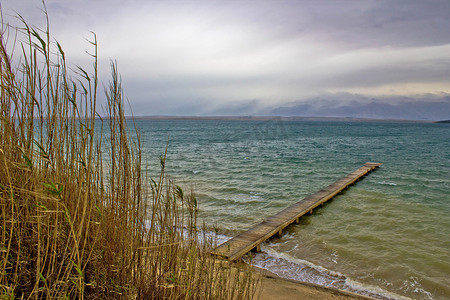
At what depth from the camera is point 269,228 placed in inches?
310

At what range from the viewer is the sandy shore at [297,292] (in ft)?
15.9

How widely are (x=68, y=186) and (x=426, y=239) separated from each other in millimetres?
9057

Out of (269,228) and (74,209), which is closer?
(74,209)

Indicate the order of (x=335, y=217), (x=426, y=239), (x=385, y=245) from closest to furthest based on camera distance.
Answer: (x=385, y=245)
(x=426, y=239)
(x=335, y=217)

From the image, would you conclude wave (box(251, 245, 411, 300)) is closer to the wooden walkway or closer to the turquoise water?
the turquoise water

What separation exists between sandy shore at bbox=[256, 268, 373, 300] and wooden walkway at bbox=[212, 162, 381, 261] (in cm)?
90

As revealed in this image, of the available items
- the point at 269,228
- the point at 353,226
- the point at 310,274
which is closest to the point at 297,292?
the point at 310,274

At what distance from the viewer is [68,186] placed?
244cm

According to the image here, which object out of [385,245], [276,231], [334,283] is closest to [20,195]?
[334,283]

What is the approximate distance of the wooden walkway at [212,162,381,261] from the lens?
20.9ft

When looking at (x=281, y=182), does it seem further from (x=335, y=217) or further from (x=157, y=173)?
(x=157, y=173)

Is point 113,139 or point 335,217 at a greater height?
point 113,139

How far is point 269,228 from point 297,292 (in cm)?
288

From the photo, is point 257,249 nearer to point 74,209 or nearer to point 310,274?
point 310,274
